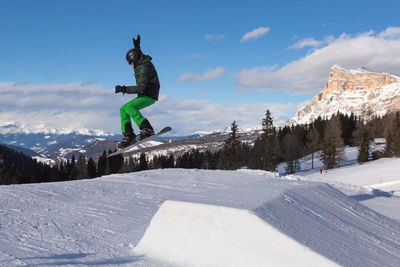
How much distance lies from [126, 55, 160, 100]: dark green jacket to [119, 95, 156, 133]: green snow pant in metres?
0.14

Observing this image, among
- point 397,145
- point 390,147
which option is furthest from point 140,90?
point 390,147

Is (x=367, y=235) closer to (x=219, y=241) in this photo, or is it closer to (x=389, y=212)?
(x=219, y=241)

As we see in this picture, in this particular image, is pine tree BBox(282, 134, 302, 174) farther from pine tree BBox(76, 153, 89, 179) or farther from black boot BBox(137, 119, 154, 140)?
black boot BBox(137, 119, 154, 140)

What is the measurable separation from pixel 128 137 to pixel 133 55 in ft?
7.31

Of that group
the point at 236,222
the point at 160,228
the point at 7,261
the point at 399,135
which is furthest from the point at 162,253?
the point at 399,135

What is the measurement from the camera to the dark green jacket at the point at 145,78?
20.6 ft

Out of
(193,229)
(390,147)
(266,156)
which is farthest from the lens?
(390,147)

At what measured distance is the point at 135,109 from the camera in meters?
6.79

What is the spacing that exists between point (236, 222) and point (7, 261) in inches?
140

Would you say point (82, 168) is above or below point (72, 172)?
above

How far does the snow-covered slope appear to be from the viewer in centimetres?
469

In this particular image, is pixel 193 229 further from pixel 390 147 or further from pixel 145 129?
pixel 390 147

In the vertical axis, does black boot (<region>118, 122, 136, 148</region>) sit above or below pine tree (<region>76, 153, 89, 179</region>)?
above

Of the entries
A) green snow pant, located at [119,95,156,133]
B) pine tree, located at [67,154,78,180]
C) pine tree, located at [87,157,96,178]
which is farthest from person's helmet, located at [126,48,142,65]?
pine tree, located at [87,157,96,178]
